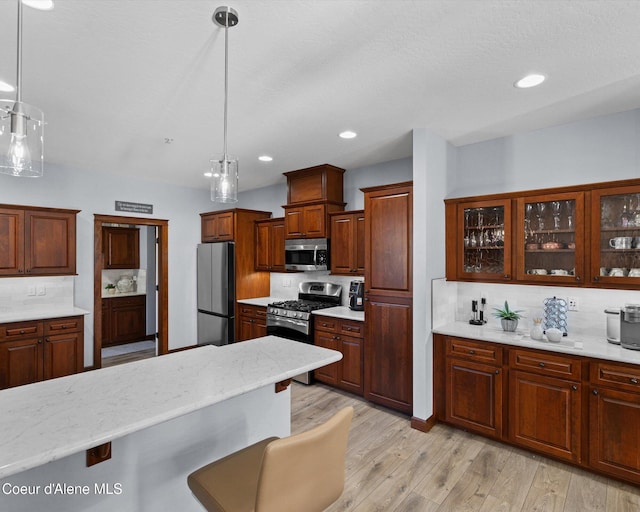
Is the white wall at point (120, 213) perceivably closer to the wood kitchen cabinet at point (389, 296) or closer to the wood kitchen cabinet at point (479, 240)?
the wood kitchen cabinet at point (389, 296)

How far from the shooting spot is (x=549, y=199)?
9.52 feet

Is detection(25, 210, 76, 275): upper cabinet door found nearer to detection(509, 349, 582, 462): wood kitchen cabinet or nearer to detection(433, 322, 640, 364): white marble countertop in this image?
detection(433, 322, 640, 364): white marble countertop

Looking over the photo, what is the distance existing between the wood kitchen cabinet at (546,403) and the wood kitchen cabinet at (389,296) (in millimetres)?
872

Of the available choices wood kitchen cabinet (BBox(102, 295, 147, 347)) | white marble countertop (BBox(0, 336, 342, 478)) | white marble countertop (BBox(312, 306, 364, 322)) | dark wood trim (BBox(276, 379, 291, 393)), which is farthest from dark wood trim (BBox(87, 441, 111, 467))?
wood kitchen cabinet (BBox(102, 295, 147, 347))

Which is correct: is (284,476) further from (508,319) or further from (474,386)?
(508,319)

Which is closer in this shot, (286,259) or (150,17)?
(150,17)

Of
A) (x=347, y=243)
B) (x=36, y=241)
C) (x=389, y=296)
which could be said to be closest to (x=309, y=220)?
(x=347, y=243)

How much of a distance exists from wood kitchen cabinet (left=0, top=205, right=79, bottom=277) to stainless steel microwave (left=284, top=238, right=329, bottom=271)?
261cm

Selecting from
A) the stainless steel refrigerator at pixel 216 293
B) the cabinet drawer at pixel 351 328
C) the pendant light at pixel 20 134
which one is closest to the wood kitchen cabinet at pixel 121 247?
the stainless steel refrigerator at pixel 216 293

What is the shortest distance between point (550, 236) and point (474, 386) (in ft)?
4.64

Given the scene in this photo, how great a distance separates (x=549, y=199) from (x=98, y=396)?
3285 mm

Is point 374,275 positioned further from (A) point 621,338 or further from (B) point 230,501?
(B) point 230,501

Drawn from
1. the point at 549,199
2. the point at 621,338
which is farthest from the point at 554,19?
the point at 621,338

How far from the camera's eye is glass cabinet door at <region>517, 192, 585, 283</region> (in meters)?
2.80
